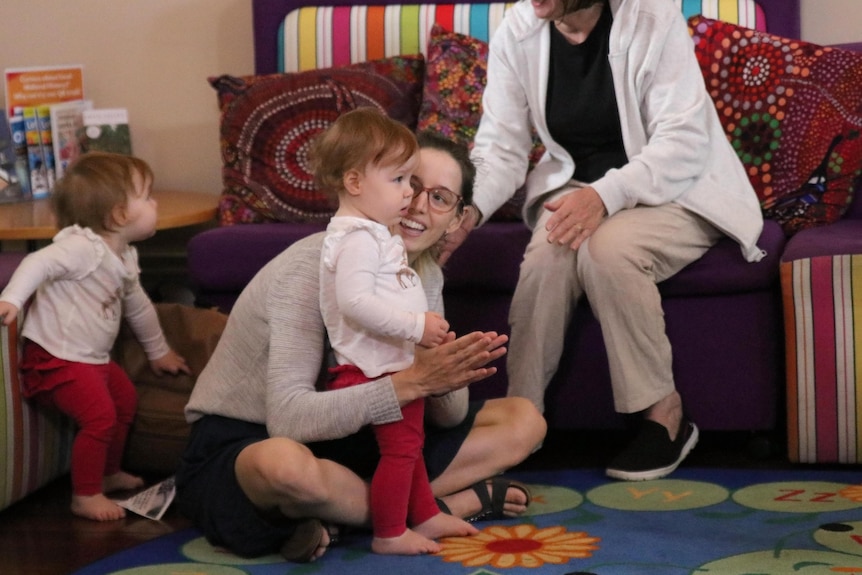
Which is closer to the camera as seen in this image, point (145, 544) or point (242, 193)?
point (145, 544)

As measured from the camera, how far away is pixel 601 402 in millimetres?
2443

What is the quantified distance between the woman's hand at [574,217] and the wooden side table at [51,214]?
986mm

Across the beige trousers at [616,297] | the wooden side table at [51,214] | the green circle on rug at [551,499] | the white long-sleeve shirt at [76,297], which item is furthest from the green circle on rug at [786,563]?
the wooden side table at [51,214]

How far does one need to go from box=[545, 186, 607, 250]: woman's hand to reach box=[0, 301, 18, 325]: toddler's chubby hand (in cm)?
98

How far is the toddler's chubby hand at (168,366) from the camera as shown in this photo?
2.38m

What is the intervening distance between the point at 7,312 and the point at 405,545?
807mm

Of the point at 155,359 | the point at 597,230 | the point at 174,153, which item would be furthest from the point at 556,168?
the point at 174,153

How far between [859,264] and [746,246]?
0.21 meters

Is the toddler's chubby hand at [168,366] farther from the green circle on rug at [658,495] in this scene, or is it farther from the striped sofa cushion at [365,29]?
the striped sofa cushion at [365,29]

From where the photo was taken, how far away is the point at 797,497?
214 cm

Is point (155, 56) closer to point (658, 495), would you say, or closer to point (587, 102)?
point (587, 102)

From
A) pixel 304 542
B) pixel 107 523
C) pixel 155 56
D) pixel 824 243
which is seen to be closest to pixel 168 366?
pixel 107 523

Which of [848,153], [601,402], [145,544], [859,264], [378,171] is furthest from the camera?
[848,153]

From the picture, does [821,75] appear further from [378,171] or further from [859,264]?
[378,171]
